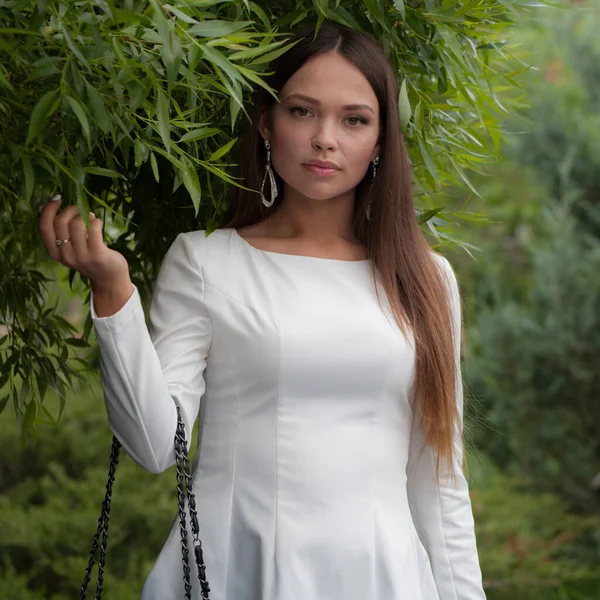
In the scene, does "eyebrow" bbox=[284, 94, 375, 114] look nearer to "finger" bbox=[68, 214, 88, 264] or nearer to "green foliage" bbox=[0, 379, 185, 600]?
"finger" bbox=[68, 214, 88, 264]

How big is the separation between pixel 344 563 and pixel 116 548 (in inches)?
115

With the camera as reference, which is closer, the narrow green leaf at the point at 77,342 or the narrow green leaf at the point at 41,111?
the narrow green leaf at the point at 41,111

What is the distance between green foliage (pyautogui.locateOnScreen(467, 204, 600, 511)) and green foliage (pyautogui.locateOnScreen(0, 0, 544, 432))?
13.1 feet

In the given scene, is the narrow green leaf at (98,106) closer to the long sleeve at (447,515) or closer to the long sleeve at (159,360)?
the long sleeve at (159,360)

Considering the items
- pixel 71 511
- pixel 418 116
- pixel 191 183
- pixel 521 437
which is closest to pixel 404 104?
pixel 418 116

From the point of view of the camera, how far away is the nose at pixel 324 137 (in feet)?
6.72

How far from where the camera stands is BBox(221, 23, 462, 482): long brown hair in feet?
6.93

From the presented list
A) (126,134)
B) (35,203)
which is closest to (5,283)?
(35,203)

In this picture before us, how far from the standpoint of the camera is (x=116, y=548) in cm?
475

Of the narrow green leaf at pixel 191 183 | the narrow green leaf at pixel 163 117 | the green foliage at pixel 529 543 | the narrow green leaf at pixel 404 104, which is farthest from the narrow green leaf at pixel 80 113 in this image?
the green foliage at pixel 529 543

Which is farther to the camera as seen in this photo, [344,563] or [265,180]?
[265,180]

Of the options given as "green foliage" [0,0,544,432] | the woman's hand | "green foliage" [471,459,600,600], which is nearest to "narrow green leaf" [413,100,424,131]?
"green foliage" [0,0,544,432]

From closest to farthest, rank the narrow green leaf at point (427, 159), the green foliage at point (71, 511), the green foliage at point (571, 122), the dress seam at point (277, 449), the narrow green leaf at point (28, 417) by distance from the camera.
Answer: the dress seam at point (277, 449), the narrow green leaf at point (427, 159), the narrow green leaf at point (28, 417), the green foliage at point (71, 511), the green foliage at point (571, 122)

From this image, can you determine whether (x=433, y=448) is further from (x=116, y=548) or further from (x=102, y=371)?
(x=116, y=548)
